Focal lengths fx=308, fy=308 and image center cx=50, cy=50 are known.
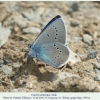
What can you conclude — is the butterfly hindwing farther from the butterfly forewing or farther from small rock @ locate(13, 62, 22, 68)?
small rock @ locate(13, 62, 22, 68)

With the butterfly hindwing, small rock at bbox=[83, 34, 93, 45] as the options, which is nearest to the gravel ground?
small rock at bbox=[83, 34, 93, 45]

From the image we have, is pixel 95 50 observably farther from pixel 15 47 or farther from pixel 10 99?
pixel 10 99

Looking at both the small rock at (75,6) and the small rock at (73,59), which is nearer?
the small rock at (73,59)

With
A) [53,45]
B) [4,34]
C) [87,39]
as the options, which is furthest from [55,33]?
[4,34]

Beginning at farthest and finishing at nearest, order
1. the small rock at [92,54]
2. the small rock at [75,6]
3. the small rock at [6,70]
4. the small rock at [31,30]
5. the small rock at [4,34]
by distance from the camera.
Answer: the small rock at [75,6], the small rock at [31,30], the small rock at [4,34], the small rock at [92,54], the small rock at [6,70]

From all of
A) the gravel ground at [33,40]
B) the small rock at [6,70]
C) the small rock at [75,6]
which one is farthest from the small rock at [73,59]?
the small rock at [75,6]

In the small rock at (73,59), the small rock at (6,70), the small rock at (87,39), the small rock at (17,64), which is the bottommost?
the small rock at (6,70)

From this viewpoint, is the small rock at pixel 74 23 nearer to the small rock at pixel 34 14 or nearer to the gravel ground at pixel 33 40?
the gravel ground at pixel 33 40
